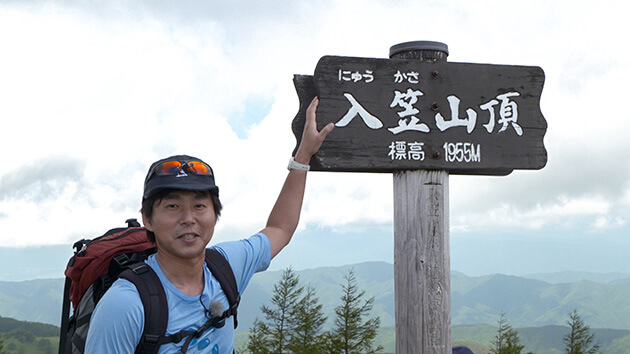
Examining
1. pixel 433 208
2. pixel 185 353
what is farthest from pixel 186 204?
pixel 433 208

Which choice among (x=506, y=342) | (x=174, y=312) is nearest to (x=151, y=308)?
(x=174, y=312)

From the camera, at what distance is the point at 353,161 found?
15.5 feet

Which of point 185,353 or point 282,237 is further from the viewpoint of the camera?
point 282,237

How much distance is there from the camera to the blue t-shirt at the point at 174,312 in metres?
2.53

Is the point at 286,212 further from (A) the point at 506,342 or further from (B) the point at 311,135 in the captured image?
(A) the point at 506,342

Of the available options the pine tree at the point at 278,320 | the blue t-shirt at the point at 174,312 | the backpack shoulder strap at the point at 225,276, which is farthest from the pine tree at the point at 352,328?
the backpack shoulder strap at the point at 225,276

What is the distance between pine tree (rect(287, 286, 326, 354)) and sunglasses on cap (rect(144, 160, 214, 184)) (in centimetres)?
3586

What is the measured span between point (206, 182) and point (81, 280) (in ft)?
3.08

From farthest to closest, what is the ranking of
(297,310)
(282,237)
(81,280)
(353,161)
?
(297,310) → (353,161) → (282,237) → (81,280)

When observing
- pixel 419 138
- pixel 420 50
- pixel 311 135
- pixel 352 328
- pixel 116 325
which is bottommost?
pixel 116 325

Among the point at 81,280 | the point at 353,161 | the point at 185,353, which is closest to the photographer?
the point at 185,353

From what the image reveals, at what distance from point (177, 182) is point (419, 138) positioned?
263cm

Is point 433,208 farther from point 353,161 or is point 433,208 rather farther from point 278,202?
point 278,202

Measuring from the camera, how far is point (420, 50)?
504 cm
